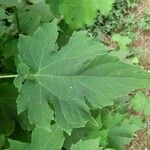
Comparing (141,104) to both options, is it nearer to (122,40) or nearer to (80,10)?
(122,40)

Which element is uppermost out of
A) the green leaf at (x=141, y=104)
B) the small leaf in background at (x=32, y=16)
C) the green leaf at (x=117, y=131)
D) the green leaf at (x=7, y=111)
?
the small leaf in background at (x=32, y=16)

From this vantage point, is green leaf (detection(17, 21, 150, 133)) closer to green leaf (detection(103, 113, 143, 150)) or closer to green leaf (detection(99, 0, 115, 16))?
green leaf (detection(99, 0, 115, 16))

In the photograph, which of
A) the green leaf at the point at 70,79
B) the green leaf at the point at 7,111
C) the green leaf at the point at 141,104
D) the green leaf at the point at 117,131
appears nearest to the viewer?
the green leaf at the point at 70,79

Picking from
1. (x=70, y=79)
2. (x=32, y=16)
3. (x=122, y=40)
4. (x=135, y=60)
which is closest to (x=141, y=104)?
(x=135, y=60)

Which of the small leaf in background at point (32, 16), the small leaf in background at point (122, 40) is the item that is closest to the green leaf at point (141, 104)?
the small leaf in background at point (122, 40)

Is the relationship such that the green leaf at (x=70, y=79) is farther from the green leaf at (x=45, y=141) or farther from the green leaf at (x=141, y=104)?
the green leaf at (x=141, y=104)

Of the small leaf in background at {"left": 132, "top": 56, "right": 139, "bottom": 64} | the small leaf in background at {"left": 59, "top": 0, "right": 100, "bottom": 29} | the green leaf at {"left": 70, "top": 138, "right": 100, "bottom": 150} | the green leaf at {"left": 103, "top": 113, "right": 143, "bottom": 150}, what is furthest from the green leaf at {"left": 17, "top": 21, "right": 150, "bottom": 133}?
the small leaf in background at {"left": 132, "top": 56, "right": 139, "bottom": 64}

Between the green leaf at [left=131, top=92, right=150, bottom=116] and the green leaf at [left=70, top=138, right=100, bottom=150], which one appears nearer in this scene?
the green leaf at [left=70, top=138, right=100, bottom=150]
